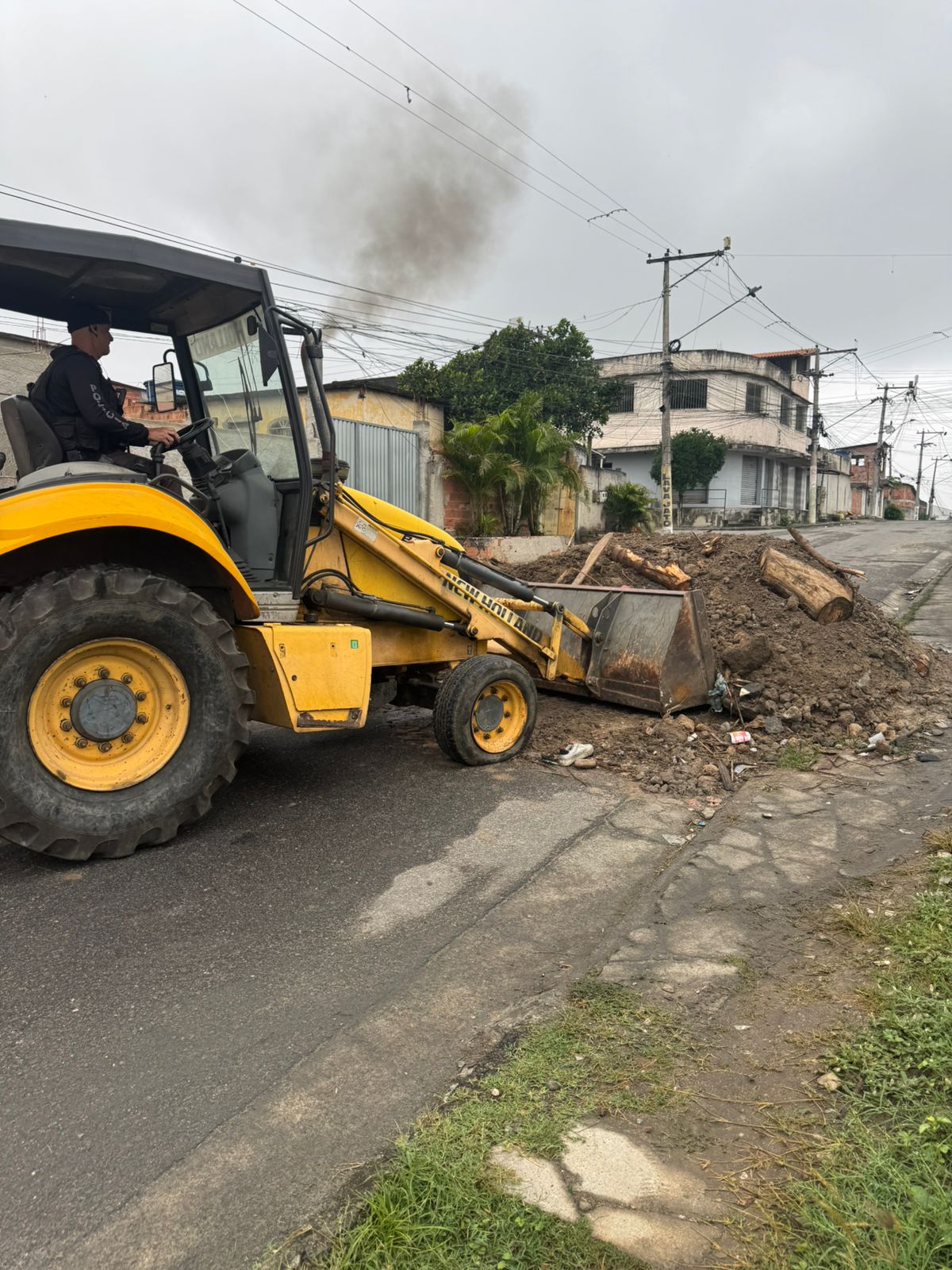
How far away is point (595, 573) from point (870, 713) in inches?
137

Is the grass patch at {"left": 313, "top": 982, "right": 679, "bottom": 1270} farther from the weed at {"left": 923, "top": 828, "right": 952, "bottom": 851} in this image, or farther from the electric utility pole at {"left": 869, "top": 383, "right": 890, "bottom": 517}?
the electric utility pole at {"left": 869, "top": 383, "right": 890, "bottom": 517}

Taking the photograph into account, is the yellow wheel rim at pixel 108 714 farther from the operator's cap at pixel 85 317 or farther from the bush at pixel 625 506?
the bush at pixel 625 506

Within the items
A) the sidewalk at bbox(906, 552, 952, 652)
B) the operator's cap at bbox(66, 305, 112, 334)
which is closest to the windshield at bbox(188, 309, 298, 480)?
the operator's cap at bbox(66, 305, 112, 334)

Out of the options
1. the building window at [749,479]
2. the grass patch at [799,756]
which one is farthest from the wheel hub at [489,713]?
the building window at [749,479]

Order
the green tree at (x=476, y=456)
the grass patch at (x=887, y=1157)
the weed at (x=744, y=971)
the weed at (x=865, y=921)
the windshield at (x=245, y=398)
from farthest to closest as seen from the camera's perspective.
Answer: the green tree at (x=476, y=456) → the windshield at (x=245, y=398) → the weed at (x=865, y=921) → the weed at (x=744, y=971) → the grass patch at (x=887, y=1157)

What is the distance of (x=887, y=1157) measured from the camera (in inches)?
85.4

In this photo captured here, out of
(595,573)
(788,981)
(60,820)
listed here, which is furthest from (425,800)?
(595,573)

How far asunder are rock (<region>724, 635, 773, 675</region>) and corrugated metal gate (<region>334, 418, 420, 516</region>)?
8.09m

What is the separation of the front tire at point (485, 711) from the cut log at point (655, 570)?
3.19m

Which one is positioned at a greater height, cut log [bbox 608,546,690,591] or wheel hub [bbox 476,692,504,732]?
cut log [bbox 608,546,690,591]

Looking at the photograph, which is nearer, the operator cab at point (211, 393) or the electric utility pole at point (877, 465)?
the operator cab at point (211, 393)

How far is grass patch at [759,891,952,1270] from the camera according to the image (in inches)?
74.5

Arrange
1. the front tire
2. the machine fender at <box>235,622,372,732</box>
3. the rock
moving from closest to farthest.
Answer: the machine fender at <box>235,622,372,732</box>
the front tire
the rock

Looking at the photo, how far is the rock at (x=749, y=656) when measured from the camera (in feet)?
23.1
